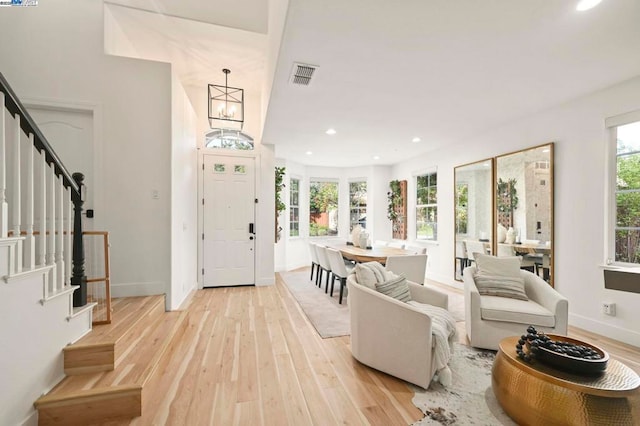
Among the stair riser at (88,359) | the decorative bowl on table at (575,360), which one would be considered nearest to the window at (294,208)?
the stair riser at (88,359)

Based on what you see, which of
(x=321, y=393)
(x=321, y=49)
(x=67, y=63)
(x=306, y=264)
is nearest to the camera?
(x=321, y=393)

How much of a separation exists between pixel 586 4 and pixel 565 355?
2.23m

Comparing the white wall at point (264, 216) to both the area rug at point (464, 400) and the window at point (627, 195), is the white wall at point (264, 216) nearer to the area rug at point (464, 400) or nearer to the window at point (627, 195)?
the area rug at point (464, 400)

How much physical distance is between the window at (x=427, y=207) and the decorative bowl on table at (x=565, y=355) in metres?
4.03

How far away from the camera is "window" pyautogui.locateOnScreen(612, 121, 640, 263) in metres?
2.93

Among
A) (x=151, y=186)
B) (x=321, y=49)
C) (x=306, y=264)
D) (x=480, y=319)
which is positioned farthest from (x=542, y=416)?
(x=306, y=264)

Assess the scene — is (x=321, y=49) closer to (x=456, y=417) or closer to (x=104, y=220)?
(x=456, y=417)

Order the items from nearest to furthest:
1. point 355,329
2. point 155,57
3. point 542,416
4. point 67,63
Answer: point 542,416 < point 355,329 < point 67,63 < point 155,57

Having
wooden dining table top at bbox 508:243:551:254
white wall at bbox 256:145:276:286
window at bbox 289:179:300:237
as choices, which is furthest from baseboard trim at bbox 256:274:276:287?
wooden dining table top at bbox 508:243:551:254

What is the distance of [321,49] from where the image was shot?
2312 mm

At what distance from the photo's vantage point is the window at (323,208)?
24.8 feet

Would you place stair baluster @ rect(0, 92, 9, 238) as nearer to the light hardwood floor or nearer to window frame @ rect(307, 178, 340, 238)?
the light hardwood floor

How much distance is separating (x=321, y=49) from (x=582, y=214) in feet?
11.4

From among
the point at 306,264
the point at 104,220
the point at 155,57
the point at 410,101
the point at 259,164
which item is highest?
the point at 155,57
